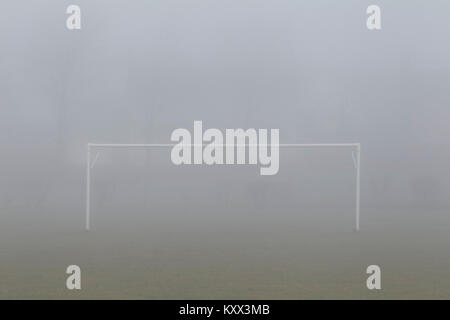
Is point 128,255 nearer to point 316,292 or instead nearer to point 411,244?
point 316,292

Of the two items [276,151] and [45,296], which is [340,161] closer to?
[276,151]

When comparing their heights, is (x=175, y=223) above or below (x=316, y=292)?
above

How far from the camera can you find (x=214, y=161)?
14.8ft

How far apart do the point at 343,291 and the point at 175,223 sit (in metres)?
2.32

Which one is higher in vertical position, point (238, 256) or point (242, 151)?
point (242, 151)

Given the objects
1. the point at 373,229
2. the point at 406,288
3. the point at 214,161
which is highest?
the point at 214,161

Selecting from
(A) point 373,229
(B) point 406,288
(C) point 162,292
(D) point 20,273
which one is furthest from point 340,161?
(D) point 20,273

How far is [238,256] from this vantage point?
4883mm

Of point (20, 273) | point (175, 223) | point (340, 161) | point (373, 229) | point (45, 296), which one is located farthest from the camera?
point (340, 161)

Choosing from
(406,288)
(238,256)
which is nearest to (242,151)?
(238,256)

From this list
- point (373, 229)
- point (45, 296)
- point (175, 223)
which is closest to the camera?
point (45, 296)

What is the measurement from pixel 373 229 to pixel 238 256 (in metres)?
1.37

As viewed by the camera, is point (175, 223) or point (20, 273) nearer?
point (20, 273)

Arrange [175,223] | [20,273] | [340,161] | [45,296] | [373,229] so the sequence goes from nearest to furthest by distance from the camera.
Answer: [45,296] → [20,273] → [373,229] → [175,223] → [340,161]
